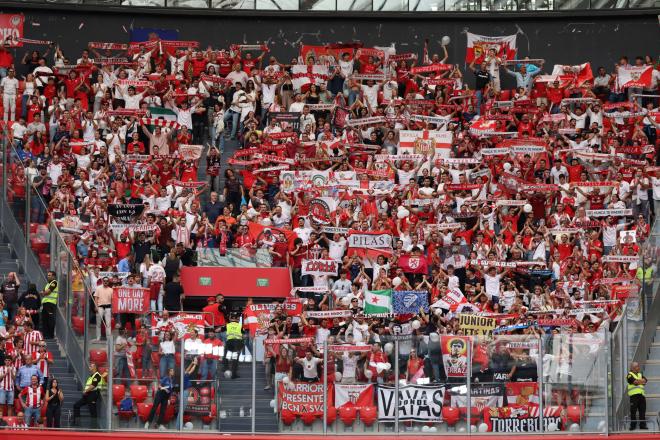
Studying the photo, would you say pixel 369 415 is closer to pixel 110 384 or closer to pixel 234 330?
pixel 234 330

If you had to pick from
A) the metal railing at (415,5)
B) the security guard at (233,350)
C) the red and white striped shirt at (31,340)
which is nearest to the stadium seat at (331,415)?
the security guard at (233,350)

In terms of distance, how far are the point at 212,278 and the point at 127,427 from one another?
6.80 metres

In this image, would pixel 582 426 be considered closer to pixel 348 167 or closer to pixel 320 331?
pixel 320 331

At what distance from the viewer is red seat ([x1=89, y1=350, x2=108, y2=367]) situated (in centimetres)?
3262

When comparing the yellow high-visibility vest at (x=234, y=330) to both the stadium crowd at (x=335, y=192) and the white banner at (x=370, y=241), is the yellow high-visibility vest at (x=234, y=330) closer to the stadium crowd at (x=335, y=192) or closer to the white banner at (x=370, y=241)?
the stadium crowd at (x=335, y=192)

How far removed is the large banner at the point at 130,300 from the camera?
3522 centimetres

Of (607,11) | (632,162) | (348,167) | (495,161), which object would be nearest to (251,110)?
(348,167)

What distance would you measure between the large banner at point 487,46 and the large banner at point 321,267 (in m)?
14.5

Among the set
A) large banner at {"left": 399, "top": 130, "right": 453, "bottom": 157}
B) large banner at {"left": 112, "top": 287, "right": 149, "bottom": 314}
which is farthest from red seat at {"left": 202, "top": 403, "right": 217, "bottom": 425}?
large banner at {"left": 399, "top": 130, "right": 453, "bottom": 157}

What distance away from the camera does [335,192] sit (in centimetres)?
4081

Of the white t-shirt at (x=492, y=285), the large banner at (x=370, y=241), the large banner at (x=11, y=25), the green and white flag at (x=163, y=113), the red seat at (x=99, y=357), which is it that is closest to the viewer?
the red seat at (x=99, y=357)

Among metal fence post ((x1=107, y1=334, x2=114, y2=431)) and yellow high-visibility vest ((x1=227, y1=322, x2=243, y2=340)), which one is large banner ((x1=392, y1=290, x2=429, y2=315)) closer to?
yellow high-visibility vest ((x1=227, y1=322, x2=243, y2=340))

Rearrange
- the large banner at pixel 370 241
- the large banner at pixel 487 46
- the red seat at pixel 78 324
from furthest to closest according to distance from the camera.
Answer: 1. the large banner at pixel 487 46
2. the large banner at pixel 370 241
3. the red seat at pixel 78 324

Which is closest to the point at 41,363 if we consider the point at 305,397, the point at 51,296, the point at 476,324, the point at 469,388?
the point at 51,296
